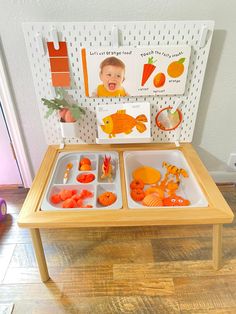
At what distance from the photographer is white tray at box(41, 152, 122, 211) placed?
86cm

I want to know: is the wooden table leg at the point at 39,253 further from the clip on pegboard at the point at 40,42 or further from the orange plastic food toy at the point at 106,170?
the clip on pegboard at the point at 40,42

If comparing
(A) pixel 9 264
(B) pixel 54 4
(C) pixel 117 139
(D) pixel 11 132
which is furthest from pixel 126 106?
(A) pixel 9 264

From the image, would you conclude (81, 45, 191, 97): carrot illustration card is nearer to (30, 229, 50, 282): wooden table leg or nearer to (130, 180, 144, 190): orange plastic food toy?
(130, 180, 144, 190): orange plastic food toy

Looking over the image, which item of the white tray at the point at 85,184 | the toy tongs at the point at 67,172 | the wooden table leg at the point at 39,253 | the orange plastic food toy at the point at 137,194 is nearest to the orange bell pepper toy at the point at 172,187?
the orange plastic food toy at the point at 137,194

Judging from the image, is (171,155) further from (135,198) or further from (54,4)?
(54,4)

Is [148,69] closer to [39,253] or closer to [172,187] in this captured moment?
[172,187]

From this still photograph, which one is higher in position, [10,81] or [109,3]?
[109,3]

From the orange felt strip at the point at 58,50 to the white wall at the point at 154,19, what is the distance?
100 mm

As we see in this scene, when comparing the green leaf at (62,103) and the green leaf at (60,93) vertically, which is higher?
the green leaf at (60,93)

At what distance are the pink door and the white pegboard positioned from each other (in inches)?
12.8

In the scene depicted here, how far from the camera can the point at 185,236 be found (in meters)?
1.18

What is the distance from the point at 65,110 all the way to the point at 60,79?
13cm

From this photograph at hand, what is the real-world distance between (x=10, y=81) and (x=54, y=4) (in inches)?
15.1

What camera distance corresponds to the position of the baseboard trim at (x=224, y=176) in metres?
1.43
